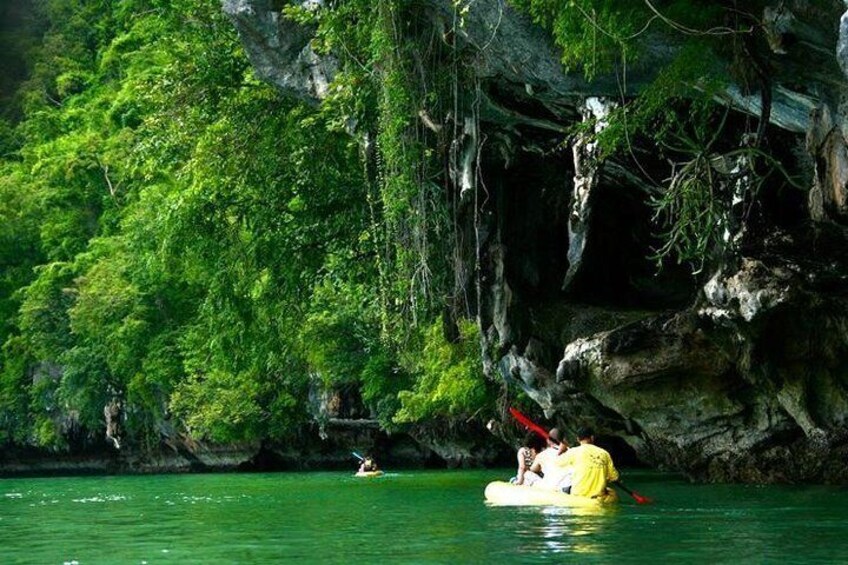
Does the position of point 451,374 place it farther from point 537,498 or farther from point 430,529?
point 430,529

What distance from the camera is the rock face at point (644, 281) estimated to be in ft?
47.3

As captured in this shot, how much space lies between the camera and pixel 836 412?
61.3ft

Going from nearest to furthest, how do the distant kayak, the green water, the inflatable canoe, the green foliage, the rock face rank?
the green water
the rock face
the inflatable canoe
the green foliage
the distant kayak

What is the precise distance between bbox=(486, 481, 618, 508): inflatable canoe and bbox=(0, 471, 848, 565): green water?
31 cm

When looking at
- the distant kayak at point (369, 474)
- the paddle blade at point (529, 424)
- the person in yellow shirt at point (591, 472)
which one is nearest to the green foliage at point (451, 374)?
the distant kayak at point (369, 474)

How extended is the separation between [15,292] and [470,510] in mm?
39652

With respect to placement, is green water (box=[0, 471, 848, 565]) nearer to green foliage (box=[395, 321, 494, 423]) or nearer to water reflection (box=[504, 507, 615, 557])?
water reflection (box=[504, 507, 615, 557])

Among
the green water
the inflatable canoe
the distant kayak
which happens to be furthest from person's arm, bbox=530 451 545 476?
the distant kayak

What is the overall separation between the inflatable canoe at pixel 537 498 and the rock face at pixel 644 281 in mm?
3207

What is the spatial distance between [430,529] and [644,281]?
1015cm

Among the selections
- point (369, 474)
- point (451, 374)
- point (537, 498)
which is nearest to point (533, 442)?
point (451, 374)

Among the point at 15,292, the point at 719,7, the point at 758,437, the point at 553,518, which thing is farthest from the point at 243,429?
the point at 719,7

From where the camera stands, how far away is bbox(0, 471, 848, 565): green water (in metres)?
11.0

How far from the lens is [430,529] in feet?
45.1
